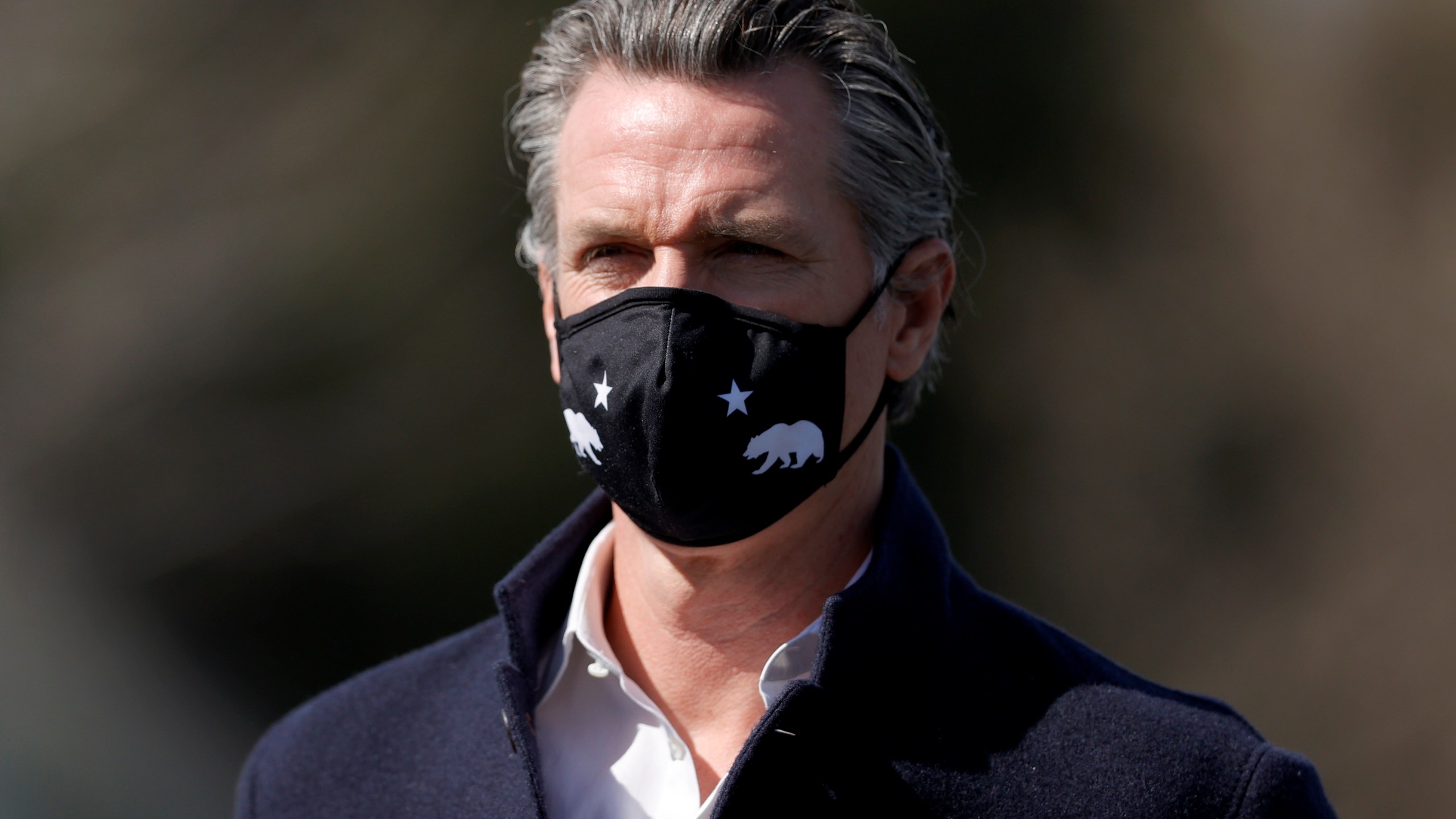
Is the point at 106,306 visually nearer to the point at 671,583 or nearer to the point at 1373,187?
the point at 671,583

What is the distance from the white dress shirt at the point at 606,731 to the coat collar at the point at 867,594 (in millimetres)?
47

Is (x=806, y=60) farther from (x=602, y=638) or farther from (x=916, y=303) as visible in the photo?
(x=602, y=638)

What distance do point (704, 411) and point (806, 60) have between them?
661 mm

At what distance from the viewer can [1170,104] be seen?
511 centimetres

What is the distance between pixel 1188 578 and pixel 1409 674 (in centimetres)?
95

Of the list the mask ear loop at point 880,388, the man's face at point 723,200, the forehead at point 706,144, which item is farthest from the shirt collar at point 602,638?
the forehead at point 706,144

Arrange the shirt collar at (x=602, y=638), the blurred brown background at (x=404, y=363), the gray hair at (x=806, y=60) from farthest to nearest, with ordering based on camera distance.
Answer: the blurred brown background at (x=404, y=363), the gray hair at (x=806, y=60), the shirt collar at (x=602, y=638)

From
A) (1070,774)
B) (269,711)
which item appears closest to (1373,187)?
(1070,774)

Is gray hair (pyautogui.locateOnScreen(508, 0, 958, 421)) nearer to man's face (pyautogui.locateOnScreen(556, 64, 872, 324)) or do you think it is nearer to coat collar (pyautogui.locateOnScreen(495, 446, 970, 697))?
man's face (pyautogui.locateOnScreen(556, 64, 872, 324))

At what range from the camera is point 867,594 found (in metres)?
1.86

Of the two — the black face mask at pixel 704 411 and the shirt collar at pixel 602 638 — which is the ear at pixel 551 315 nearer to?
the black face mask at pixel 704 411

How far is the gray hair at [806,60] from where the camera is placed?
1.98m

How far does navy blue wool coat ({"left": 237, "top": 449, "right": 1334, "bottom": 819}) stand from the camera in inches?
69.2

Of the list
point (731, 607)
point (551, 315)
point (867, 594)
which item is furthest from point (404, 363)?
point (867, 594)
